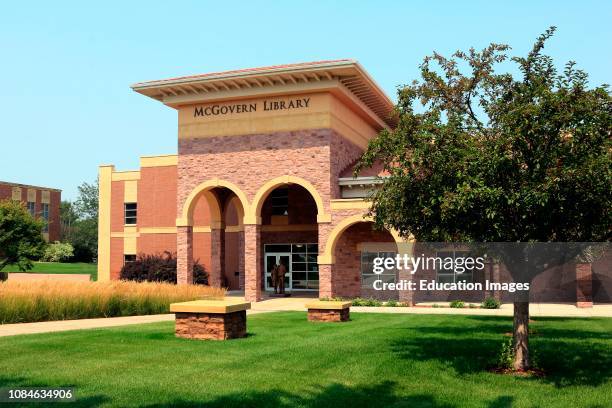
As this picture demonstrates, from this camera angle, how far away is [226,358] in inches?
472

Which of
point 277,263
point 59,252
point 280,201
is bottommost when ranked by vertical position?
point 277,263

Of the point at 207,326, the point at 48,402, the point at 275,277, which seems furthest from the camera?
the point at 275,277

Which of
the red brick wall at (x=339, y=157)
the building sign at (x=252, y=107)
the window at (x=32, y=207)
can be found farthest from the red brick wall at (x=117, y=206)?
the window at (x=32, y=207)

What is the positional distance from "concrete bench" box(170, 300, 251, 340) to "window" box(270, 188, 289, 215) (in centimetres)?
2176

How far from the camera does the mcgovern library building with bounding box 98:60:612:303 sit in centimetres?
2881

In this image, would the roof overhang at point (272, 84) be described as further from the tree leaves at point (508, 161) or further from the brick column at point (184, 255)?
the tree leaves at point (508, 161)

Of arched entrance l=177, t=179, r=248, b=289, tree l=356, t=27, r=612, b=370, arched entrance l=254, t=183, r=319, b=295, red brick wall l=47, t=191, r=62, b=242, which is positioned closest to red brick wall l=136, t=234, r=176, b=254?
arched entrance l=177, t=179, r=248, b=289

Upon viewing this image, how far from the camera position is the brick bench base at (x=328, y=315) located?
1920 cm

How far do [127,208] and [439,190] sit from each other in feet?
108

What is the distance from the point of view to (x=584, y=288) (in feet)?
89.5

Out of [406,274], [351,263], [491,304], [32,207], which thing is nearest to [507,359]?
[491,304]

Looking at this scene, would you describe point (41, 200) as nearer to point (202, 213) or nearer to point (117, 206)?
point (117, 206)

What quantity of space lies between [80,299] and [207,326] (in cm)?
721

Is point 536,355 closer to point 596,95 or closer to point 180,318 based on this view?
point 596,95
